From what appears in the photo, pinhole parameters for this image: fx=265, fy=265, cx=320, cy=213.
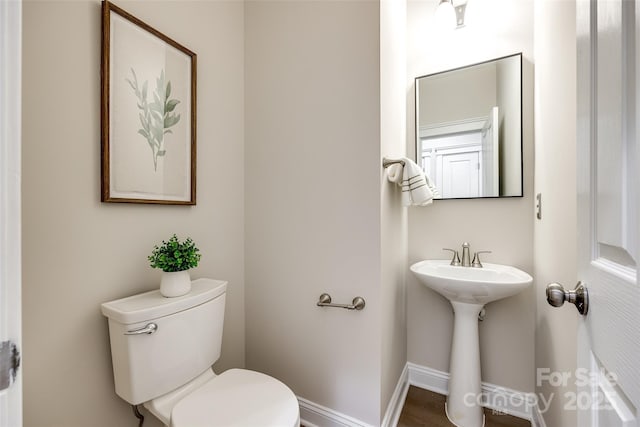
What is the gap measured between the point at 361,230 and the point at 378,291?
0.28 m

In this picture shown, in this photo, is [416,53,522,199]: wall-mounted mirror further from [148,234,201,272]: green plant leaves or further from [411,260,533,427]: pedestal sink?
[148,234,201,272]: green plant leaves

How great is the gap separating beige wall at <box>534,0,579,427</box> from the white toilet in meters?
1.02

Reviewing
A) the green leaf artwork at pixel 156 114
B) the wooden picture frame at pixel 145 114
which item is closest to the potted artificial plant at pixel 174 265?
the wooden picture frame at pixel 145 114

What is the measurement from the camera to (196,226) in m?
1.30

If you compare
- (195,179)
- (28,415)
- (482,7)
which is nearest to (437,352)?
(195,179)

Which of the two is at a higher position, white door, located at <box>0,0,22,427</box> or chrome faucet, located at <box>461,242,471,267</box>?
white door, located at <box>0,0,22,427</box>

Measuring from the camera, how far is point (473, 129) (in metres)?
1.60

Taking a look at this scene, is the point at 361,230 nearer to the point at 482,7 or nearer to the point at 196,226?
the point at 196,226

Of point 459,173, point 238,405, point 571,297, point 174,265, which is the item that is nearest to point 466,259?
point 459,173

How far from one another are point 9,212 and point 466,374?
70.5 inches

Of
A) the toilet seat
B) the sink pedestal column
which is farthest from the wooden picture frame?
the sink pedestal column

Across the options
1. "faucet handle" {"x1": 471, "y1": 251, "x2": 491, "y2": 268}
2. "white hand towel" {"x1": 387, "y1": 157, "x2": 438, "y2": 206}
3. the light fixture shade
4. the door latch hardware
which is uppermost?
the light fixture shade

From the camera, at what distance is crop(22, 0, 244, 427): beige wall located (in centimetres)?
81

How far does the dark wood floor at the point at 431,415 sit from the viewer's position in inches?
55.2
